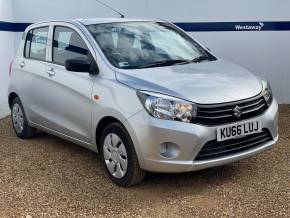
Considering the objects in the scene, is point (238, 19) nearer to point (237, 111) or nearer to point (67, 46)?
point (67, 46)

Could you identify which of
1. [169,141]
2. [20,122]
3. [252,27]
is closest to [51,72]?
[20,122]

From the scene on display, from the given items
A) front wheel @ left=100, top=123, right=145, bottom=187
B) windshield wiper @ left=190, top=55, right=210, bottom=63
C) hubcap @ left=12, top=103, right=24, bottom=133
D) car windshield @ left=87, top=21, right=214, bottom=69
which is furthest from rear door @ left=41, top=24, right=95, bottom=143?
windshield wiper @ left=190, top=55, right=210, bottom=63

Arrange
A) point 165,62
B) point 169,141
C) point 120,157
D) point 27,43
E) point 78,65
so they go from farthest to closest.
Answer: point 27,43 → point 165,62 → point 78,65 → point 120,157 → point 169,141

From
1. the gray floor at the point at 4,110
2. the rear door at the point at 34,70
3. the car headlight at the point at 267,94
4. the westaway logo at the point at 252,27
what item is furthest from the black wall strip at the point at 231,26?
the car headlight at the point at 267,94

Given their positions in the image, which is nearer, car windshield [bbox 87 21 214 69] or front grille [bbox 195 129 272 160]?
front grille [bbox 195 129 272 160]

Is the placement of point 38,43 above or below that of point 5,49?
above

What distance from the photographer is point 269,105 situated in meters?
5.23

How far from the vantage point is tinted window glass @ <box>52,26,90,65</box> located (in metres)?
5.79

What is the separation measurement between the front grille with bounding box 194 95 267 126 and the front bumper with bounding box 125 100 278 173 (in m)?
0.08

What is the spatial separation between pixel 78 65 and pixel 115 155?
3.39 feet

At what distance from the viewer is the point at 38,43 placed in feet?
22.6

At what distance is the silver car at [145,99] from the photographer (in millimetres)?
4688

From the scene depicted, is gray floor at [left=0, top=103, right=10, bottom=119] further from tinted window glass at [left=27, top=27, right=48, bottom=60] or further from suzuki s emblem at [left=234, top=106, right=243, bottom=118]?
suzuki s emblem at [left=234, top=106, right=243, bottom=118]

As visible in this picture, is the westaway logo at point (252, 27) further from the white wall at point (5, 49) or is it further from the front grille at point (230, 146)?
the front grille at point (230, 146)
